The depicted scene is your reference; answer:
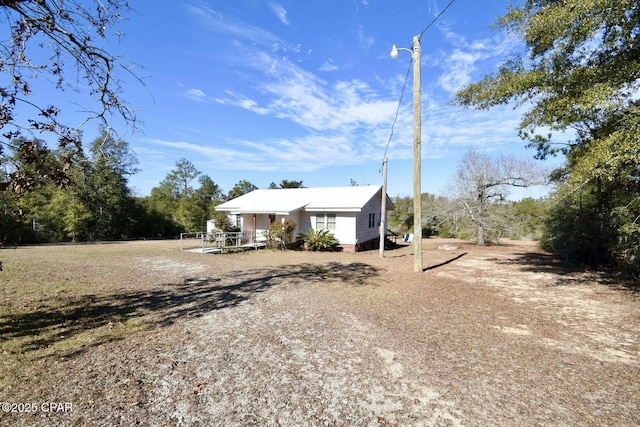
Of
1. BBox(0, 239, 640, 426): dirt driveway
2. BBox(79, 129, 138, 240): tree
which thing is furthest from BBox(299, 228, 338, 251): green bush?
BBox(79, 129, 138, 240): tree

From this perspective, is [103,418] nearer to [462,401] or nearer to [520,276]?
[462,401]

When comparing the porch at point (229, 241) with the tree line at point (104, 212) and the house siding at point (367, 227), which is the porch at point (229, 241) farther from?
the house siding at point (367, 227)

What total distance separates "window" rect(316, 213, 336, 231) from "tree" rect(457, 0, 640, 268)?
432 inches

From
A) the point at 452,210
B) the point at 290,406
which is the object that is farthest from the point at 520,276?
the point at 452,210

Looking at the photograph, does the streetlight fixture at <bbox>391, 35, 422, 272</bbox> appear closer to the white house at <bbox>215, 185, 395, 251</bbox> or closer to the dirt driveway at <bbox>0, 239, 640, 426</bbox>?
the dirt driveway at <bbox>0, 239, 640, 426</bbox>

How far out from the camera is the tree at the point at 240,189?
1765 inches

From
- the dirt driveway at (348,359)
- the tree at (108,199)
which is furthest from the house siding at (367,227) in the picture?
the tree at (108,199)

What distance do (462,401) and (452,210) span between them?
22.2m

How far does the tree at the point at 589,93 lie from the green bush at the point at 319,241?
34.9ft

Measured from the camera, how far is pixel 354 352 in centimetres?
439

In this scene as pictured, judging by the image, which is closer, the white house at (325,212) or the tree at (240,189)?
the white house at (325,212)

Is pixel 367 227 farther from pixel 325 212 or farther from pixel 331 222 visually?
pixel 325 212

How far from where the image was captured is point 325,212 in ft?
62.7

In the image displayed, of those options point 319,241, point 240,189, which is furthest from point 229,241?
point 240,189
